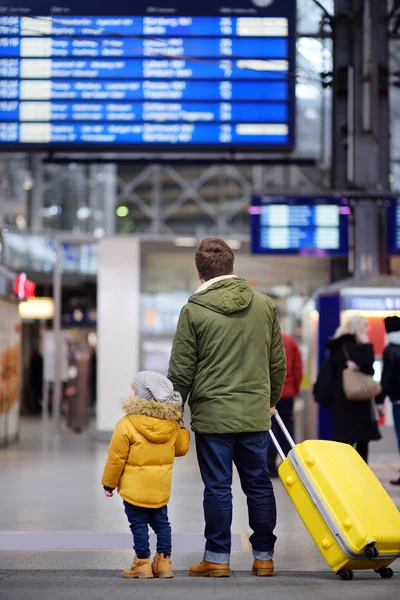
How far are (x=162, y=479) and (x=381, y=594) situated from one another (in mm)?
1216

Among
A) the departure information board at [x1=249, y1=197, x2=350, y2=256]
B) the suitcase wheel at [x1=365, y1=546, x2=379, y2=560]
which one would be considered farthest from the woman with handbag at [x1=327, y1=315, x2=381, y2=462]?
the suitcase wheel at [x1=365, y1=546, x2=379, y2=560]

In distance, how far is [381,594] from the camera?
5.05 m

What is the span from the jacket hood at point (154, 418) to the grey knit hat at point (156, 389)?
0.10ft

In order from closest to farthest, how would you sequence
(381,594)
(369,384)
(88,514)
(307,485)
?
(381,594) → (307,485) → (88,514) → (369,384)

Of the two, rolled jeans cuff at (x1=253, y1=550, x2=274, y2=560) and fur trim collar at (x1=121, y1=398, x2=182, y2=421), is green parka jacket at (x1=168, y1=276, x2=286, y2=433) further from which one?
rolled jeans cuff at (x1=253, y1=550, x2=274, y2=560)

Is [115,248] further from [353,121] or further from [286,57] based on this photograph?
[286,57]

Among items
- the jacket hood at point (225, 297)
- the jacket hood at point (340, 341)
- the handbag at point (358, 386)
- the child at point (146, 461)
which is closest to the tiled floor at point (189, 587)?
the child at point (146, 461)

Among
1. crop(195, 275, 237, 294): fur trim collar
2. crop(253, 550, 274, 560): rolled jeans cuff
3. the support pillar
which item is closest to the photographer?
crop(253, 550, 274, 560): rolled jeans cuff

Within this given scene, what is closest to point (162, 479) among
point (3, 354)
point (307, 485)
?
point (307, 485)

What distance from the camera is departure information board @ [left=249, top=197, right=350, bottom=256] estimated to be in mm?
13375

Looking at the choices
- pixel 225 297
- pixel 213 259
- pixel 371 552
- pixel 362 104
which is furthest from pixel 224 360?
pixel 362 104

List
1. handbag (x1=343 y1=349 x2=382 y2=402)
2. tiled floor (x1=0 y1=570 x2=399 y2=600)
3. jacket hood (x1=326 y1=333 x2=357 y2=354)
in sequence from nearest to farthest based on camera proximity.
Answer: tiled floor (x1=0 y1=570 x2=399 y2=600) → handbag (x1=343 y1=349 x2=382 y2=402) → jacket hood (x1=326 y1=333 x2=357 y2=354)

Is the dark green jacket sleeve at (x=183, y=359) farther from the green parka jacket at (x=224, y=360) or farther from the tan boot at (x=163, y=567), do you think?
the tan boot at (x=163, y=567)

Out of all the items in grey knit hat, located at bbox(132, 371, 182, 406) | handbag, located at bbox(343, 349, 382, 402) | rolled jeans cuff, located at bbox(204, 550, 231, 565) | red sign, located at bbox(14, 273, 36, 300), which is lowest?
rolled jeans cuff, located at bbox(204, 550, 231, 565)
